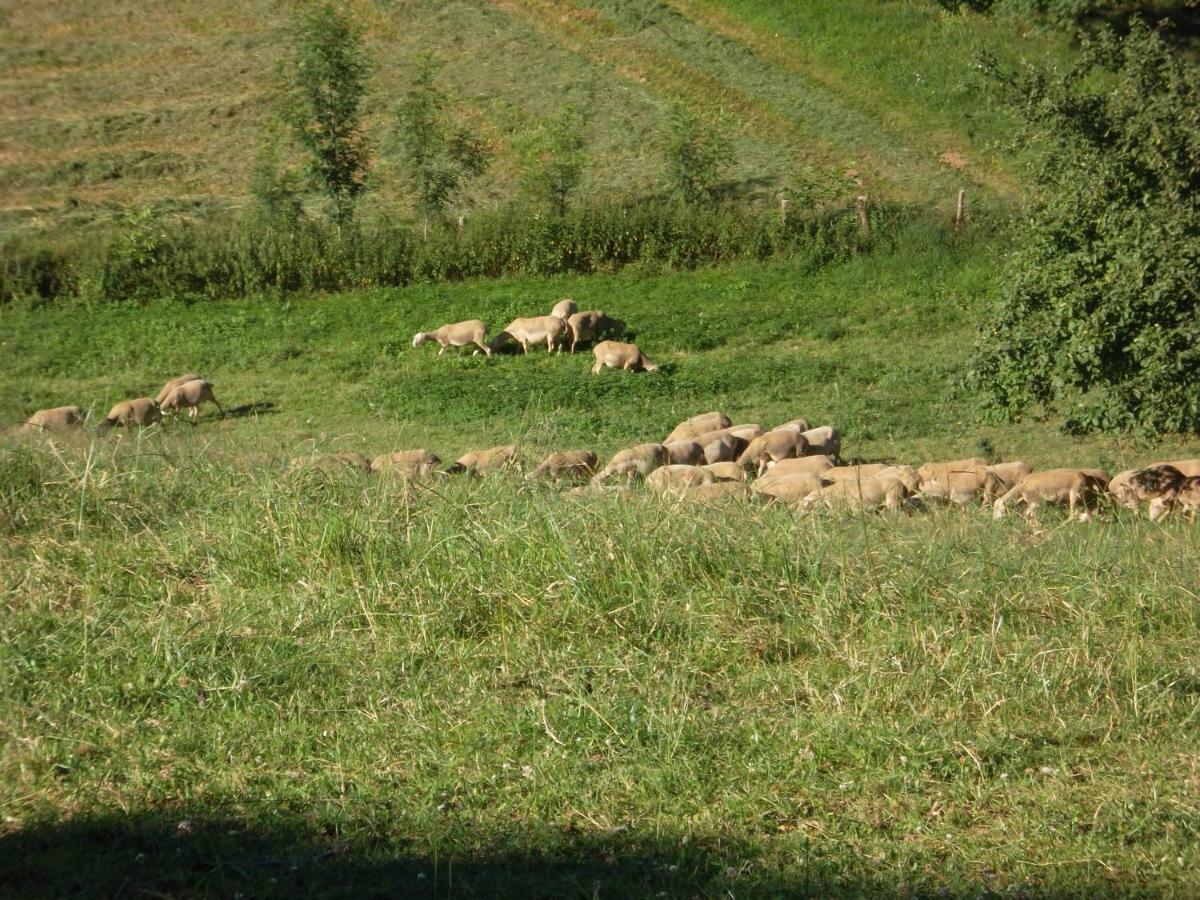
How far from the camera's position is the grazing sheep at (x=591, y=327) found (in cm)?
1981

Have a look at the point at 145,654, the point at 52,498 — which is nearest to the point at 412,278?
the point at 52,498

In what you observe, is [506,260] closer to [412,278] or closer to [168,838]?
[412,278]

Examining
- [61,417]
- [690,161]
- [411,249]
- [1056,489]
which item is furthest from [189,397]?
[690,161]

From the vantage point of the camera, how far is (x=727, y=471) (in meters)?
12.6

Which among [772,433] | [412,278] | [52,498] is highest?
[52,498]

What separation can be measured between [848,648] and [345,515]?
3079mm

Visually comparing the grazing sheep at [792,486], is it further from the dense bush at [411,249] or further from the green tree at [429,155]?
the green tree at [429,155]

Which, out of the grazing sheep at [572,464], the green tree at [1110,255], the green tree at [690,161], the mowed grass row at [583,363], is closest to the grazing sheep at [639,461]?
the grazing sheep at [572,464]

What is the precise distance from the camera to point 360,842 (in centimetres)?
455

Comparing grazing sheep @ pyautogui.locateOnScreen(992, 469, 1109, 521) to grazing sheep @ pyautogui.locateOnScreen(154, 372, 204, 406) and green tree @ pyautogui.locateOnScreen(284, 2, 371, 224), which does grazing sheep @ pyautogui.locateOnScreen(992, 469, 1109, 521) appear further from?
green tree @ pyautogui.locateOnScreen(284, 2, 371, 224)

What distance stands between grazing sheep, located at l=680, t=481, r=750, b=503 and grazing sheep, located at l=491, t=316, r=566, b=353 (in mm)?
8676

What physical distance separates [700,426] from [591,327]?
523 centimetres

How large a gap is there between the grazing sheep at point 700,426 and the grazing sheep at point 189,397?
640cm

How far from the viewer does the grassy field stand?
176 inches
